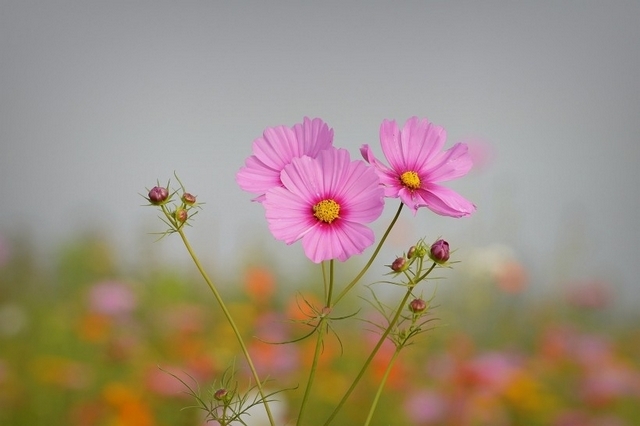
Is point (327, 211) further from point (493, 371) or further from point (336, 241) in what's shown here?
point (493, 371)

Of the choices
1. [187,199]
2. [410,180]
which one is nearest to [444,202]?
[410,180]

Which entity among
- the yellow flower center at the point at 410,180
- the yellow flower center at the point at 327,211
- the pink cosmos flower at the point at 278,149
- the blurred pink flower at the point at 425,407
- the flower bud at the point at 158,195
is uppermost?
the blurred pink flower at the point at 425,407

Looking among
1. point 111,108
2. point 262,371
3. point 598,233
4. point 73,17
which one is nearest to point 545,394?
point 598,233

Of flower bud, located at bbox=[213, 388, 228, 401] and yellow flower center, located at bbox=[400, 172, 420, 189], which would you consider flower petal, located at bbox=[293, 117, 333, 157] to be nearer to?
yellow flower center, located at bbox=[400, 172, 420, 189]

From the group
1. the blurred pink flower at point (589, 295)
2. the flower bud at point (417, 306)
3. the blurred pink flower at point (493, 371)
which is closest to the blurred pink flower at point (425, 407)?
the blurred pink flower at point (493, 371)

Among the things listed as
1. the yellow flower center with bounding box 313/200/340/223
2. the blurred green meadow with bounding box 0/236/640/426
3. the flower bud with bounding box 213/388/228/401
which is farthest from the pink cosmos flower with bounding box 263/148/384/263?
the blurred green meadow with bounding box 0/236/640/426

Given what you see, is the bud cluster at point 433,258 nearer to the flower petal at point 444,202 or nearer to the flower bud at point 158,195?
the flower petal at point 444,202
